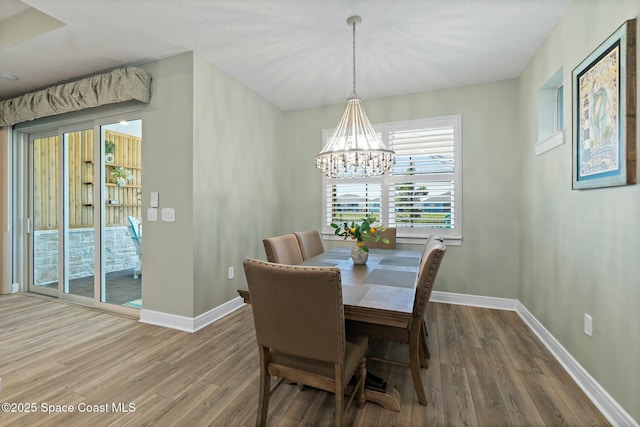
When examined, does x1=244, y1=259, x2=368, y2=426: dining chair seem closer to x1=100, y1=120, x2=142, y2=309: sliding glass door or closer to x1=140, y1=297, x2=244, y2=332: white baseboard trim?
x1=140, y1=297, x2=244, y2=332: white baseboard trim

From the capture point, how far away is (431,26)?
234 centimetres

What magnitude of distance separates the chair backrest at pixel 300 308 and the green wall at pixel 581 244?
1548 mm

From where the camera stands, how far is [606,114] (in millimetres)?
1665

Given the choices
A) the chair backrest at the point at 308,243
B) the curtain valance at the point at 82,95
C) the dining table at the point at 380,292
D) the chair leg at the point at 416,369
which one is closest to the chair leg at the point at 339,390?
the dining table at the point at 380,292

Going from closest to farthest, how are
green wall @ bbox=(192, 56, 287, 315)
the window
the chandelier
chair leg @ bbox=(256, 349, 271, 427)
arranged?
chair leg @ bbox=(256, 349, 271, 427)
the chandelier
green wall @ bbox=(192, 56, 287, 315)
the window

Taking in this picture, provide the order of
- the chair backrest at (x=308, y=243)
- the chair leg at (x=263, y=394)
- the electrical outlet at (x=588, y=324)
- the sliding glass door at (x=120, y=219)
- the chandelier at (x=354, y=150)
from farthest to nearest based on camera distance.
→ the sliding glass door at (x=120, y=219), the chair backrest at (x=308, y=243), the chandelier at (x=354, y=150), the electrical outlet at (x=588, y=324), the chair leg at (x=263, y=394)

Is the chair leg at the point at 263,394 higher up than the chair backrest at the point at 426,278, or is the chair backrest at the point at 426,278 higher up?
the chair backrest at the point at 426,278

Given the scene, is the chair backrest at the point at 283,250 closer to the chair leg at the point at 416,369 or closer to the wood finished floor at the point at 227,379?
the wood finished floor at the point at 227,379

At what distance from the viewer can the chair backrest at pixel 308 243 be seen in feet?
8.95

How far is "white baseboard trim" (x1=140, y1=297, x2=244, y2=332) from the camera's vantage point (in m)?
2.81

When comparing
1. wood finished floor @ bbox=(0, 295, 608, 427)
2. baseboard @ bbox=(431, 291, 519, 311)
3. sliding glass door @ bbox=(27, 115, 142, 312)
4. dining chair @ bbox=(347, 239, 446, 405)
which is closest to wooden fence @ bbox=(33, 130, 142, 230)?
sliding glass door @ bbox=(27, 115, 142, 312)

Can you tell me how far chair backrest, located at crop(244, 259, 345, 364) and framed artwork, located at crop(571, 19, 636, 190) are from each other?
1647 mm

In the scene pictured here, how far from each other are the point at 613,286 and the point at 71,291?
5.20m

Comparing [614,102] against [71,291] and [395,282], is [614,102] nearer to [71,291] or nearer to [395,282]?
[395,282]
